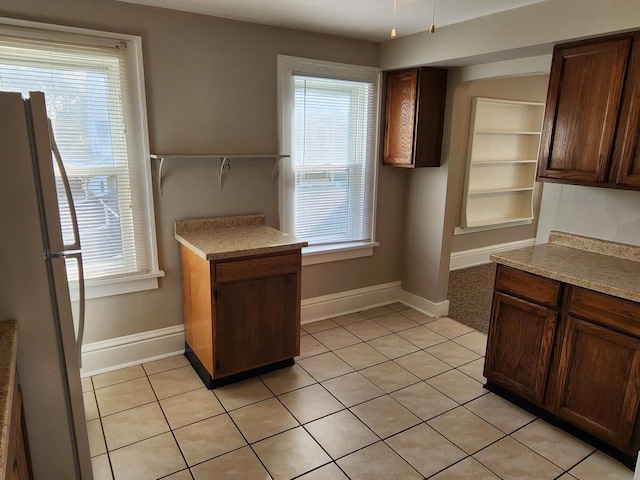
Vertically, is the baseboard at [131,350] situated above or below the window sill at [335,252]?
below

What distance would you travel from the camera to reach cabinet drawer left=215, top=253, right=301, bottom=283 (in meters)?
2.43

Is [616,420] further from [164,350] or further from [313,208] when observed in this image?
[164,350]

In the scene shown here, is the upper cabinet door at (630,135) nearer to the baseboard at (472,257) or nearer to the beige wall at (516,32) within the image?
the beige wall at (516,32)

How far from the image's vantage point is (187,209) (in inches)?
114

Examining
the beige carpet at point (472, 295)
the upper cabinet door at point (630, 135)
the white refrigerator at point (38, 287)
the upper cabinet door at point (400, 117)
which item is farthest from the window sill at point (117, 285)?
the upper cabinet door at point (630, 135)

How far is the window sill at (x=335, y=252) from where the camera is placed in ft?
11.5

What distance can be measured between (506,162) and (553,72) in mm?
2848

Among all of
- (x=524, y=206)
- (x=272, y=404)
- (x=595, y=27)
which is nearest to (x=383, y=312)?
(x=272, y=404)

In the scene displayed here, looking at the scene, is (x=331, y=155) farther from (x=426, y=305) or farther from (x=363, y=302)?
(x=426, y=305)

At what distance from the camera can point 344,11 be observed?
2623mm

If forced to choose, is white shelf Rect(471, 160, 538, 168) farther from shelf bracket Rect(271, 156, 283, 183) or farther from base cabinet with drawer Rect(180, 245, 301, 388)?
base cabinet with drawer Rect(180, 245, 301, 388)

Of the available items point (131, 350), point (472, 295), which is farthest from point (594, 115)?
point (131, 350)

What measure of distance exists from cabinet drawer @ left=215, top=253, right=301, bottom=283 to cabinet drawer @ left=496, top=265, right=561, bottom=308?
1222mm

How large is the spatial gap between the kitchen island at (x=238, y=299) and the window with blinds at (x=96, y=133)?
1.13ft
